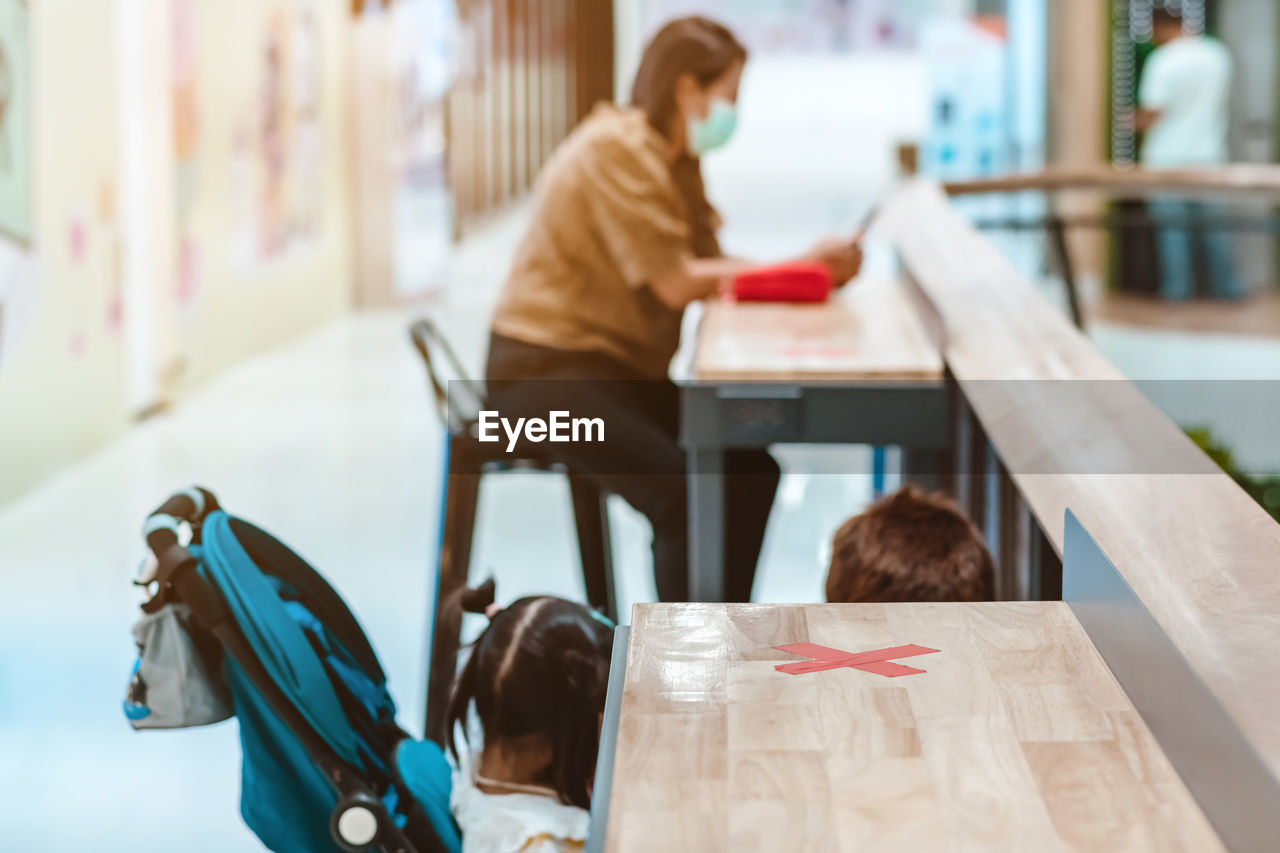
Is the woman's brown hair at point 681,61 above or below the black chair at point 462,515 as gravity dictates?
above

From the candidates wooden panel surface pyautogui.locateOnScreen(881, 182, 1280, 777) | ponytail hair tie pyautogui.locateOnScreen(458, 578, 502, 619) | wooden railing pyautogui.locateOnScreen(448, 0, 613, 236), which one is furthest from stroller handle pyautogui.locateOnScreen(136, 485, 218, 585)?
wooden railing pyautogui.locateOnScreen(448, 0, 613, 236)

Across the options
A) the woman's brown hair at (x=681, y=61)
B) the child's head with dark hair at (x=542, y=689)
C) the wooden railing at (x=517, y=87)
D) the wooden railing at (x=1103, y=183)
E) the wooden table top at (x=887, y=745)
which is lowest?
the child's head with dark hair at (x=542, y=689)

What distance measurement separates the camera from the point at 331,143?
838 centimetres

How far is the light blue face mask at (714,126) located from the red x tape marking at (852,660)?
1753 mm

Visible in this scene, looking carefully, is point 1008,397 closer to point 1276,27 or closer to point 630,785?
point 630,785

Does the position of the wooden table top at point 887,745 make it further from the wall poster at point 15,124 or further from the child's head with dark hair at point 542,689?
the wall poster at point 15,124

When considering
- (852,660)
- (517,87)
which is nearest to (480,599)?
(852,660)

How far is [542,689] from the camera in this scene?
1.45 metres

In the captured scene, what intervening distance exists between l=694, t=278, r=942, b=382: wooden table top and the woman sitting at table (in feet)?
0.38

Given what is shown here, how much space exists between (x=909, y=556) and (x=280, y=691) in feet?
2.13

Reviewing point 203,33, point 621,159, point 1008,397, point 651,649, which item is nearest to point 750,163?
point 203,33

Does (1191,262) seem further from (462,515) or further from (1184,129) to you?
(462,515)

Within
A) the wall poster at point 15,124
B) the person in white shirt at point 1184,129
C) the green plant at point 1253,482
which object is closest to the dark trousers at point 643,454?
the green plant at point 1253,482

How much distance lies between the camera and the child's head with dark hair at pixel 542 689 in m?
1.43
